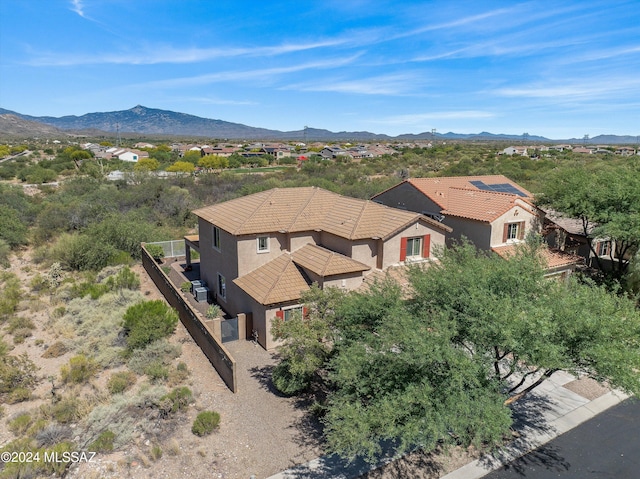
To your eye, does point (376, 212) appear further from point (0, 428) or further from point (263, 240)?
point (0, 428)

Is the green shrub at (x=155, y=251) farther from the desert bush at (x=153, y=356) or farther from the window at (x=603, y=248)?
the window at (x=603, y=248)

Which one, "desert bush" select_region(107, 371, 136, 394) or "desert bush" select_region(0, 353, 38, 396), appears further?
"desert bush" select_region(0, 353, 38, 396)

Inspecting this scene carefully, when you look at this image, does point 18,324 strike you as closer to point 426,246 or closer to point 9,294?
point 9,294

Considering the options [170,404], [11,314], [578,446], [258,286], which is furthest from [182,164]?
[578,446]

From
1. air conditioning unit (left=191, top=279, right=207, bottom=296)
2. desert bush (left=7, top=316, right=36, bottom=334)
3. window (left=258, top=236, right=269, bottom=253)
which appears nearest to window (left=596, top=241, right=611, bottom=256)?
window (left=258, top=236, right=269, bottom=253)

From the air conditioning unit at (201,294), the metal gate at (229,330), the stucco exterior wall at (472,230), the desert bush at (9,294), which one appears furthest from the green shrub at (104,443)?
the stucco exterior wall at (472,230)

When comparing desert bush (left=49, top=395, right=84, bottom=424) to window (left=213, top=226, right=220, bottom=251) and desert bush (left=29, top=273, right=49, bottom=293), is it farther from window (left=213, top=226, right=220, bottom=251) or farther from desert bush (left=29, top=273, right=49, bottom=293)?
desert bush (left=29, top=273, right=49, bottom=293)

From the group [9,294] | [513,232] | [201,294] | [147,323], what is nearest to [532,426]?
[513,232]
